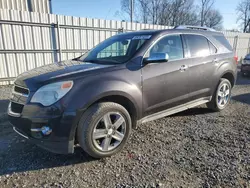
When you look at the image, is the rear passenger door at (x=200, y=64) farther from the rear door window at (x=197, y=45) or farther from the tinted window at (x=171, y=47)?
the tinted window at (x=171, y=47)

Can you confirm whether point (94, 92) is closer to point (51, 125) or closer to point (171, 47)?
Answer: point (51, 125)

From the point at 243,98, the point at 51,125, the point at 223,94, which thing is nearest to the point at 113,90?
the point at 51,125

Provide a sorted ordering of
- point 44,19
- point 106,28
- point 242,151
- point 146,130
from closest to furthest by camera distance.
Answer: point 242,151 < point 146,130 < point 44,19 < point 106,28

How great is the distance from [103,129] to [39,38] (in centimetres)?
620

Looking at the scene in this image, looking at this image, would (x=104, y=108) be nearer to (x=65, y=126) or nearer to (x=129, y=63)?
(x=65, y=126)

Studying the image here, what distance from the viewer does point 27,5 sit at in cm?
946

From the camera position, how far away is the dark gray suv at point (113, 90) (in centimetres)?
238

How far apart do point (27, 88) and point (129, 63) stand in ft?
4.84

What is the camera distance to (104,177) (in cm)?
237

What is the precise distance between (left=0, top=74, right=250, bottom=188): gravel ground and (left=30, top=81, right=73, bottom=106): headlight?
924 millimetres

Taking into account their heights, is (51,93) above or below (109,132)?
above

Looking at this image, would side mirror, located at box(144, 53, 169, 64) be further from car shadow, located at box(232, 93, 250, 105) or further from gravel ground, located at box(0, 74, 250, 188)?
car shadow, located at box(232, 93, 250, 105)

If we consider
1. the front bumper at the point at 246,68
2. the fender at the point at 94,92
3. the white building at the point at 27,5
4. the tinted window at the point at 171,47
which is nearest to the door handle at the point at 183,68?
the tinted window at the point at 171,47

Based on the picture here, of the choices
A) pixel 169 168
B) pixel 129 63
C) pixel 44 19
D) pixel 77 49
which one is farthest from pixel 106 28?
pixel 169 168
